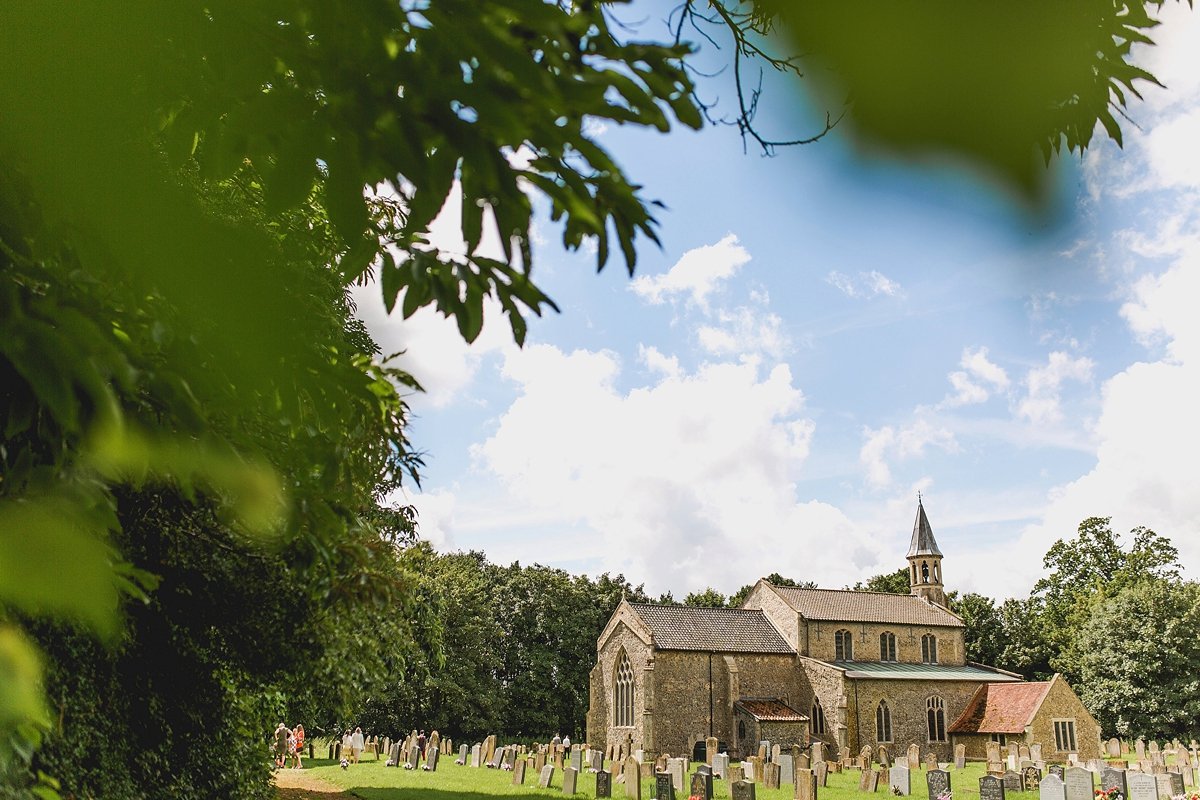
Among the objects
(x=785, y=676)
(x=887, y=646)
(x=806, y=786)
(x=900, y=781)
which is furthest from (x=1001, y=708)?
(x=806, y=786)

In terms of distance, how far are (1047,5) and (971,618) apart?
59333mm

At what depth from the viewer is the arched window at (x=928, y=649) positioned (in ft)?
140

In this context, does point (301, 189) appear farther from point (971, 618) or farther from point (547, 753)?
point (971, 618)

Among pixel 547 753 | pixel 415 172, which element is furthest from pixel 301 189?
pixel 547 753

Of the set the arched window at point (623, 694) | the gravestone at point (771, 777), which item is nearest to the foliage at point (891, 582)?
the arched window at point (623, 694)

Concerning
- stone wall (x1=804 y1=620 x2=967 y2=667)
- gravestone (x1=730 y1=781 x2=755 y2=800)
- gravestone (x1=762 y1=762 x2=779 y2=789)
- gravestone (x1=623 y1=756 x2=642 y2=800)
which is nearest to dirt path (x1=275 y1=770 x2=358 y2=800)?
gravestone (x1=623 y1=756 x2=642 y2=800)

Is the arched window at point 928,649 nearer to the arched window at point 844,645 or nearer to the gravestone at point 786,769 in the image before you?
the arched window at point 844,645

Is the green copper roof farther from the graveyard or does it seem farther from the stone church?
the graveyard

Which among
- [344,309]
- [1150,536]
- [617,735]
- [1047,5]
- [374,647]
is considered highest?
[1150,536]

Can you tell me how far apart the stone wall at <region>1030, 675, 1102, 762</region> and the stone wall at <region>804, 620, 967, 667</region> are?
278 inches

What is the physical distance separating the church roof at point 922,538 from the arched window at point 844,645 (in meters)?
9.67

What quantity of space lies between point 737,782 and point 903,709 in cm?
2477

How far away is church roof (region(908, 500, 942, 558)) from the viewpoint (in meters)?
48.2

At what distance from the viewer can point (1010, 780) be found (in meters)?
20.1
